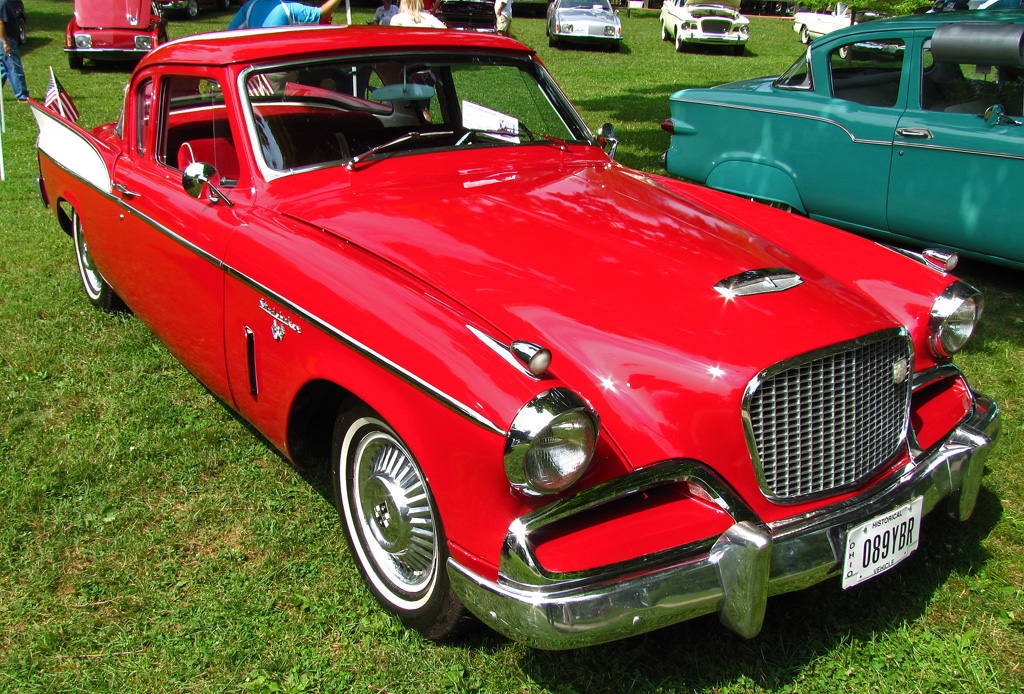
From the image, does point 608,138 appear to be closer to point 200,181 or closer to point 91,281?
point 200,181

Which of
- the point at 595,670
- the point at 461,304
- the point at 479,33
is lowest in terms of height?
the point at 595,670

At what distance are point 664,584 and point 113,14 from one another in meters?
15.5

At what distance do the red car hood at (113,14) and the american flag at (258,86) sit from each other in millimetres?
13246

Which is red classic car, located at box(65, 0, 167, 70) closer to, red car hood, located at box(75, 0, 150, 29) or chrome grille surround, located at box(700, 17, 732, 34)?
red car hood, located at box(75, 0, 150, 29)

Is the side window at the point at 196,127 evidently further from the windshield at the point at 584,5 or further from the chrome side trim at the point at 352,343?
the windshield at the point at 584,5

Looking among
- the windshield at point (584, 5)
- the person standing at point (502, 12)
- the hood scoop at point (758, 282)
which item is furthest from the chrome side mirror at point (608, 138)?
the windshield at point (584, 5)

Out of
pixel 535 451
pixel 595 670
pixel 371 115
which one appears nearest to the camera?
pixel 535 451

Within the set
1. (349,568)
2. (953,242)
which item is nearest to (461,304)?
(349,568)

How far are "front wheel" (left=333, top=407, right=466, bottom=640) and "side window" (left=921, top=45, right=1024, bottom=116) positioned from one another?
453 centimetres

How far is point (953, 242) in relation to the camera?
5.20 metres

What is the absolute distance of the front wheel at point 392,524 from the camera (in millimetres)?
2365

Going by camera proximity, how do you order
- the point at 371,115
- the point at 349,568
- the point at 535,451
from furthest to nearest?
the point at 371,115, the point at 349,568, the point at 535,451

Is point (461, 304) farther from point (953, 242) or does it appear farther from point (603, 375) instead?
point (953, 242)

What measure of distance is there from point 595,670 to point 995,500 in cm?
182
